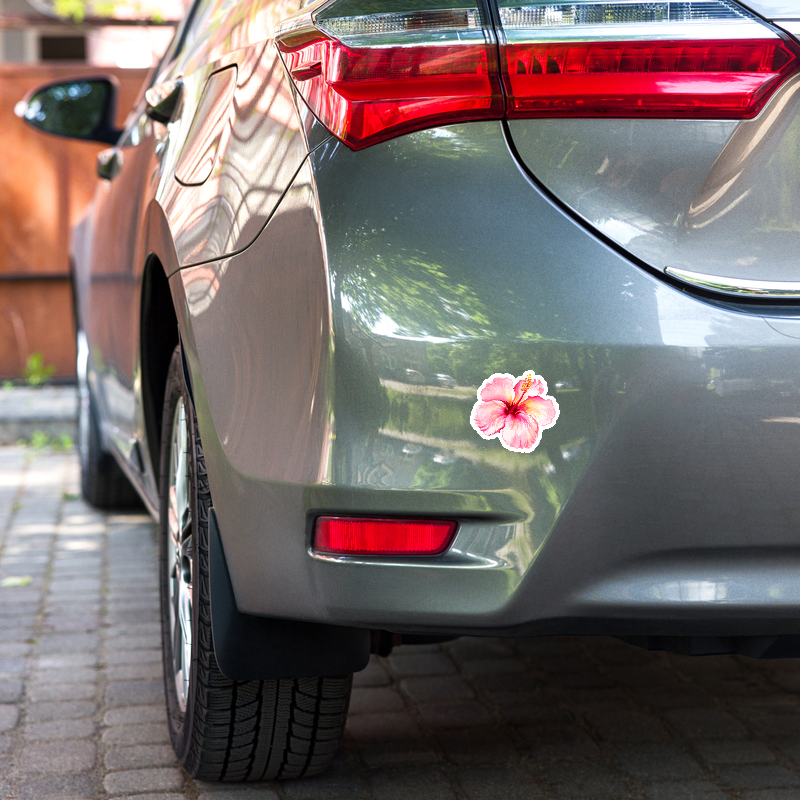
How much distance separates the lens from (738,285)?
146 cm

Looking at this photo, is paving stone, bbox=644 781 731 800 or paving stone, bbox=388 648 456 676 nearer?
paving stone, bbox=644 781 731 800

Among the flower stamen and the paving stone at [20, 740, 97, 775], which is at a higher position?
the flower stamen

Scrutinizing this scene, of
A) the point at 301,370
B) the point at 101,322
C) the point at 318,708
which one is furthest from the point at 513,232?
the point at 101,322

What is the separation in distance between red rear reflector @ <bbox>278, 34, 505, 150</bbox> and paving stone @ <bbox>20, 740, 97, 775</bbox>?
150cm

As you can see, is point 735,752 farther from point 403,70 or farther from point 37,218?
point 37,218

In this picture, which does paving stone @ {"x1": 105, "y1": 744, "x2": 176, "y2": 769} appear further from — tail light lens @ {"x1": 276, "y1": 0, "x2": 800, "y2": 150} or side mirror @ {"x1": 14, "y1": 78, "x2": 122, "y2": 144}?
side mirror @ {"x1": 14, "y1": 78, "x2": 122, "y2": 144}

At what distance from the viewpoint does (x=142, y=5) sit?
9.09 m

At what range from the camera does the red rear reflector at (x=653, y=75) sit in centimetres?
144

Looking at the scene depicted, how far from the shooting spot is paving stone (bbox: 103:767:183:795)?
7.14 feet

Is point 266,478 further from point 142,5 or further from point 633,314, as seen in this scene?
point 142,5

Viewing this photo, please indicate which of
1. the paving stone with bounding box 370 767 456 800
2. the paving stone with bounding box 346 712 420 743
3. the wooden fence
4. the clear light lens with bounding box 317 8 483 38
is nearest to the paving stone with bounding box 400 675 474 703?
the paving stone with bounding box 346 712 420 743

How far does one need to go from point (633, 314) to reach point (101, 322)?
2242 mm

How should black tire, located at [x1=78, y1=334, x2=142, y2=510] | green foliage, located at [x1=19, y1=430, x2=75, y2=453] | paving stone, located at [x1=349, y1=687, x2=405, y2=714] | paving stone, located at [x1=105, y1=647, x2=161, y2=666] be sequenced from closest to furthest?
paving stone, located at [x1=349, y1=687, x2=405, y2=714] → paving stone, located at [x1=105, y1=647, x2=161, y2=666] → black tire, located at [x1=78, y1=334, x2=142, y2=510] → green foliage, located at [x1=19, y1=430, x2=75, y2=453]

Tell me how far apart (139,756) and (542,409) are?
4.51 feet
